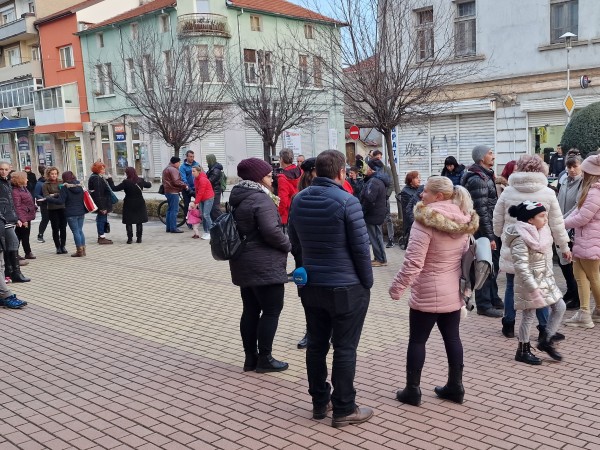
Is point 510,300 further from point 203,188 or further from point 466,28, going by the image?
point 466,28

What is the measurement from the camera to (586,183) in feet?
21.6

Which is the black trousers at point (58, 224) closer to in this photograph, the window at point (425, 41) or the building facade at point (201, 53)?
the window at point (425, 41)

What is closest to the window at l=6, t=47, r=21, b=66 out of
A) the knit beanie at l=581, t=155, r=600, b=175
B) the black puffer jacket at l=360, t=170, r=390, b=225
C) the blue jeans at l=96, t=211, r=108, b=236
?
the blue jeans at l=96, t=211, r=108, b=236

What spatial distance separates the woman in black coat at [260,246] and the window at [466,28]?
18968 mm

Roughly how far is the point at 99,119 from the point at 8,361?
124ft

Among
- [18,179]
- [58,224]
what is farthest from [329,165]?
[58,224]

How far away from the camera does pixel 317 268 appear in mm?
4344

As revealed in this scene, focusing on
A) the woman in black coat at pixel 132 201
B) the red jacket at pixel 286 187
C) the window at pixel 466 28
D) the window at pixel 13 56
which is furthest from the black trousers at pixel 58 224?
the window at pixel 13 56

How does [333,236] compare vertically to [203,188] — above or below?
above

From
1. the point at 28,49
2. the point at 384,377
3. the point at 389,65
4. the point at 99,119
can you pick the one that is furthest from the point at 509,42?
the point at 28,49

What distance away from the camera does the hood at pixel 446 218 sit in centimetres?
445

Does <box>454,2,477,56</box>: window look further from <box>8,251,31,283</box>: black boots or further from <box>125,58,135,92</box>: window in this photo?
<box>8,251,31,283</box>: black boots

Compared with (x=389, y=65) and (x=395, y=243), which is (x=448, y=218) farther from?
(x=389, y=65)

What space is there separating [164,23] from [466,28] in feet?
62.8
